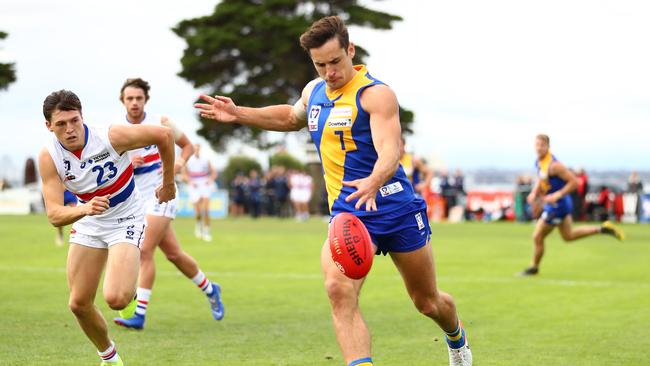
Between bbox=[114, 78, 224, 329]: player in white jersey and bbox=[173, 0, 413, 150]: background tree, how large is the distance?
4456cm

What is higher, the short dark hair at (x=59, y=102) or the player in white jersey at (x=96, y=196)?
the short dark hair at (x=59, y=102)

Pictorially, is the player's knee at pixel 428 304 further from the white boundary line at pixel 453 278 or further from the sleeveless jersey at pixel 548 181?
the sleeveless jersey at pixel 548 181

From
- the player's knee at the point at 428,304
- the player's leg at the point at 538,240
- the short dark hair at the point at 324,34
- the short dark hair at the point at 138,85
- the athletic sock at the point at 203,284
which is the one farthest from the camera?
the player's leg at the point at 538,240

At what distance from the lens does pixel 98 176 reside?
820 cm

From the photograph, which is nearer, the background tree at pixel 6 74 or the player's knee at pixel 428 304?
the player's knee at pixel 428 304

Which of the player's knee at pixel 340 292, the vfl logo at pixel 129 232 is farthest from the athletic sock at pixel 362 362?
the vfl logo at pixel 129 232

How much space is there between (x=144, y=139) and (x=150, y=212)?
3.17 metres

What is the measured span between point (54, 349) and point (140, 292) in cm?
178

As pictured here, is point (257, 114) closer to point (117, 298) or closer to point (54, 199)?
point (54, 199)

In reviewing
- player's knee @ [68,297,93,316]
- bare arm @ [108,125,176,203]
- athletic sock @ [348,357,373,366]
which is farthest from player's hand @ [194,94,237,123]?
athletic sock @ [348,357,373,366]

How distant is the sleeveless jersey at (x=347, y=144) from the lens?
7.21 metres

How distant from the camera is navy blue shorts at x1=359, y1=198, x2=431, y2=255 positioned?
7.26 meters

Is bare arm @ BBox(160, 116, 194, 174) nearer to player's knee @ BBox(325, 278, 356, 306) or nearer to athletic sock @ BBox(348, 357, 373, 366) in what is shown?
player's knee @ BBox(325, 278, 356, 306)

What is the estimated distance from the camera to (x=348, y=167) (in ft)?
23.9
